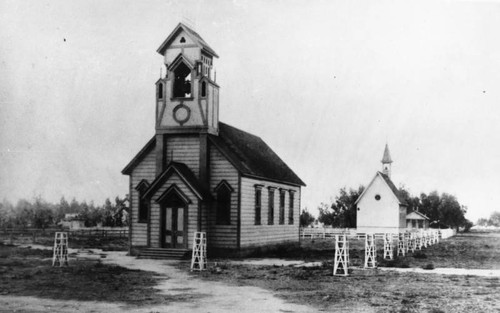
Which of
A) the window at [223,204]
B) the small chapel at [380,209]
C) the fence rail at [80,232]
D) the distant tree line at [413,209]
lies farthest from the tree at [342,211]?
the window at [223,204]

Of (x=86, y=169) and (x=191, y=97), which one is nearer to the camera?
(x=86, y=169)

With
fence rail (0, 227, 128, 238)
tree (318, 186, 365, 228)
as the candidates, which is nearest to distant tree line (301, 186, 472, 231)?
tree (318, 186, 365, 228)

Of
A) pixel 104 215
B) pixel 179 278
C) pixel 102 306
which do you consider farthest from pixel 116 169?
pixel 104 215

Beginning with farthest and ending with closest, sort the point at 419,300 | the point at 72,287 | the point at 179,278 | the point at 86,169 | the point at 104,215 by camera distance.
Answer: the point at 104,215 → the point at 86,169 → the point at 179,278 → the point at 72,287 → the point at 419,300

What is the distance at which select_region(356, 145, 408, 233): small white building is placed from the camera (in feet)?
188

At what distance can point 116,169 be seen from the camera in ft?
89.6

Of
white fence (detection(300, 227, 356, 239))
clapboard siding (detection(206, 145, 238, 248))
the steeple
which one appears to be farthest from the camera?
the steeple

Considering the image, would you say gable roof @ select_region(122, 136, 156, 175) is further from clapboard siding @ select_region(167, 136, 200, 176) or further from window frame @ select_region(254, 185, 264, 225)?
window frame @ select_region(254, 185, 264, 225)

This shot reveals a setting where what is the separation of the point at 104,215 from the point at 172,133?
4184cm

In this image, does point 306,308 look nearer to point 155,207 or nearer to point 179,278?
point 179,278

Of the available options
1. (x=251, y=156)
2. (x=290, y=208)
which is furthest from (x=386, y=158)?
(x=251, y=156)

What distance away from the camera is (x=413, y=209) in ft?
266

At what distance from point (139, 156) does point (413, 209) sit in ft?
201

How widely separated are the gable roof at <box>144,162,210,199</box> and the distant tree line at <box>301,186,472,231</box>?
2153 inches
